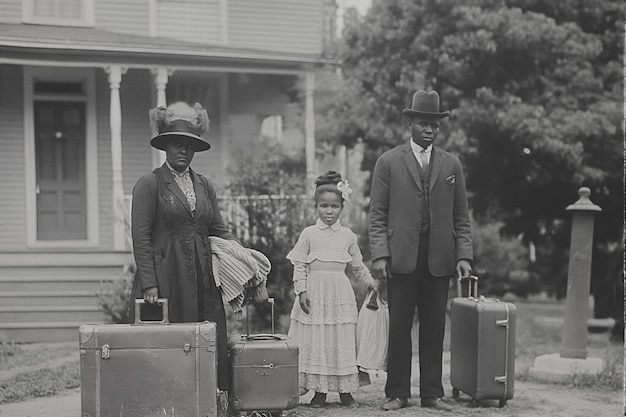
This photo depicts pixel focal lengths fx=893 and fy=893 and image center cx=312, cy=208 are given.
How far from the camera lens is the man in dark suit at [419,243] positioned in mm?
6227

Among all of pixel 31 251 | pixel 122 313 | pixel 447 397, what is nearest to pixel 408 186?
pixel 447 397

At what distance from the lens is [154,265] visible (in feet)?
17.8

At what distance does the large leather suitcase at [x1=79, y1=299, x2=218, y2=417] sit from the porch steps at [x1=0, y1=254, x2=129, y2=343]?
6.18 metres

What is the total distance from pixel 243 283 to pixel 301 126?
9.52m

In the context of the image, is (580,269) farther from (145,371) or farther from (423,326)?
(145,371)

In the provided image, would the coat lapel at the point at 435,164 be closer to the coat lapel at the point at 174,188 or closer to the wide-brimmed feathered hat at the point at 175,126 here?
the wide-brimmed feathered hat at the point at 175,126

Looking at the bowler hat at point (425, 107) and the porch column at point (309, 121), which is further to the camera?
the porch column at point (309, 121)

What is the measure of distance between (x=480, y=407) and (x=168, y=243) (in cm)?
254

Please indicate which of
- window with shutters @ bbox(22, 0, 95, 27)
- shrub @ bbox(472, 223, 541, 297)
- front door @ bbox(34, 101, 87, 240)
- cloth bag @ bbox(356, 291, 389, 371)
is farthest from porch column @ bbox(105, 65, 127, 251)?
shrub @ bbox(472, 223, 541, 297)

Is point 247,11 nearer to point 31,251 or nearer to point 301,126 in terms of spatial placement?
point 301,126

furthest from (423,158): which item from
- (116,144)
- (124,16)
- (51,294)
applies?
(124,16)

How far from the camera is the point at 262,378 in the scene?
5.55 m

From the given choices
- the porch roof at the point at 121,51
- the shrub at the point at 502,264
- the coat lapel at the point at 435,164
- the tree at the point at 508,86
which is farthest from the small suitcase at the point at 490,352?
the shrub at the point at 502,264

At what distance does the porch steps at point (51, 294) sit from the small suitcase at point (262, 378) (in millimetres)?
5830
